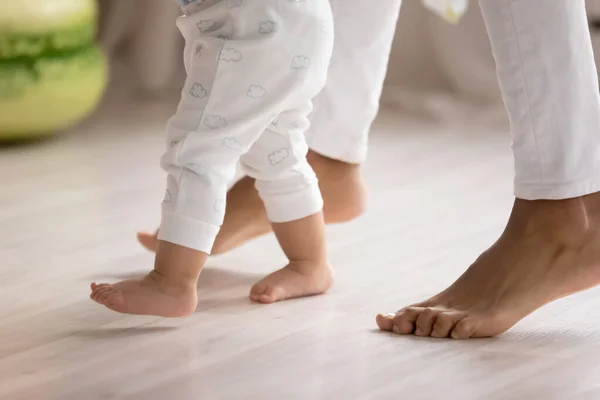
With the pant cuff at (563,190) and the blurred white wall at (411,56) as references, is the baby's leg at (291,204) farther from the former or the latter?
the blurred white wall at (411,56)

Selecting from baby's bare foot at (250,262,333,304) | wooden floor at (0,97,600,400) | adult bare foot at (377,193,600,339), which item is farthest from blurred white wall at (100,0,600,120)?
adult bare foot at (377,193,600,339)

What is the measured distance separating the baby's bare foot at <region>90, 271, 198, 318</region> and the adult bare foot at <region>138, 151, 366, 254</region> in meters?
0.26

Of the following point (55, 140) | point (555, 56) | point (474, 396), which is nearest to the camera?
point (474, 396)

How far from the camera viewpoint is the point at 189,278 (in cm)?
117

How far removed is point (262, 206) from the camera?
1.42m

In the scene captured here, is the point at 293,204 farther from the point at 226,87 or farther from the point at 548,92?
the point at 548,92

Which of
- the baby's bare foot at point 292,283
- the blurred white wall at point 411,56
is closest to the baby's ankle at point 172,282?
the baby's bare foot at point 292,283

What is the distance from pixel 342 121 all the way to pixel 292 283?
0.25 metres

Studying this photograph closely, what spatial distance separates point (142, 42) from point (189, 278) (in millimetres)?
1629

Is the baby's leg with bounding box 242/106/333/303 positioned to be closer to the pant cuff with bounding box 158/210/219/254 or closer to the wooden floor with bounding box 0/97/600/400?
the wooden floor with bounding box 0/97/600/400

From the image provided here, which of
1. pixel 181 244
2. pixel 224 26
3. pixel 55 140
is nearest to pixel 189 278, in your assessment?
pixel 181 244

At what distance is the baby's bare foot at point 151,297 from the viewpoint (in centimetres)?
115


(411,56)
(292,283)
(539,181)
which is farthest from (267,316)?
(411,56)

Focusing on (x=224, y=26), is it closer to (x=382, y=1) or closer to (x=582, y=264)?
(x=382, y=1)
